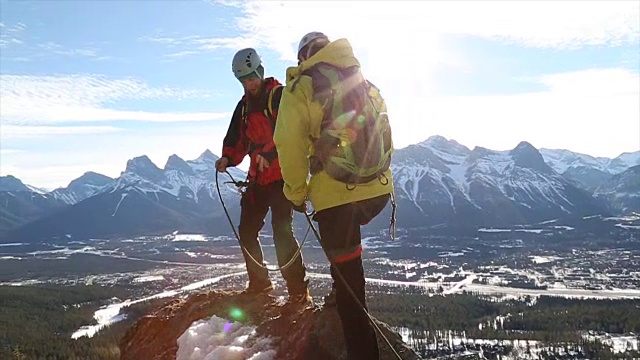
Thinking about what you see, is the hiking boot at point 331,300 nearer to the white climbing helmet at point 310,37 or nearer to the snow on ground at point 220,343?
the snow on ground at point 220,343

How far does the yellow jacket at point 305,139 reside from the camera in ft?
16.0

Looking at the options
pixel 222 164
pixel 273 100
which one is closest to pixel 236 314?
pixel 222 164

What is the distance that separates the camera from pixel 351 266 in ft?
17.3

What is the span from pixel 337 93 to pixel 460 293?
13596 centimetres

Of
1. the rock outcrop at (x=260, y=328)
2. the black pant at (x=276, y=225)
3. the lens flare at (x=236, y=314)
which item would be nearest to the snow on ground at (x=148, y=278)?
the rock outcrop at (x=260, y=328)

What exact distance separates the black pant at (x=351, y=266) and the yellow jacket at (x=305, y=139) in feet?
0.33

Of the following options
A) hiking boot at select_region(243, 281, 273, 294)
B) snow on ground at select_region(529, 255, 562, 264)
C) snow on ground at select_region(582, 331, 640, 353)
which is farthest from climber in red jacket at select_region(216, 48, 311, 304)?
snow on ground at select_region(529, 255, 562, 264)

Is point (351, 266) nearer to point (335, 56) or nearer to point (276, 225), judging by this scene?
point (335, 56)

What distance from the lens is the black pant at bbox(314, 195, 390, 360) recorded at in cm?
513

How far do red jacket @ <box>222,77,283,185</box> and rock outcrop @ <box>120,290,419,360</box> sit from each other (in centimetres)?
182

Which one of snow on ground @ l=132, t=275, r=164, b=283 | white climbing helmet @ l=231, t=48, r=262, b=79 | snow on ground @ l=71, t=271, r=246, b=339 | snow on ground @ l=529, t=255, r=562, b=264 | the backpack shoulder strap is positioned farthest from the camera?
snow on ground @ l=529, t=255, r=562, b=264

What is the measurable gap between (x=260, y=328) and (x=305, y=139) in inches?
133

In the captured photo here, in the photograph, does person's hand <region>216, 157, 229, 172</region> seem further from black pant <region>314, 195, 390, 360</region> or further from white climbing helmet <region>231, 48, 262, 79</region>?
black pant <region>314, 195, 390, 360</region>

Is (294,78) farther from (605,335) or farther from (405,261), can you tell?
(405,261)
